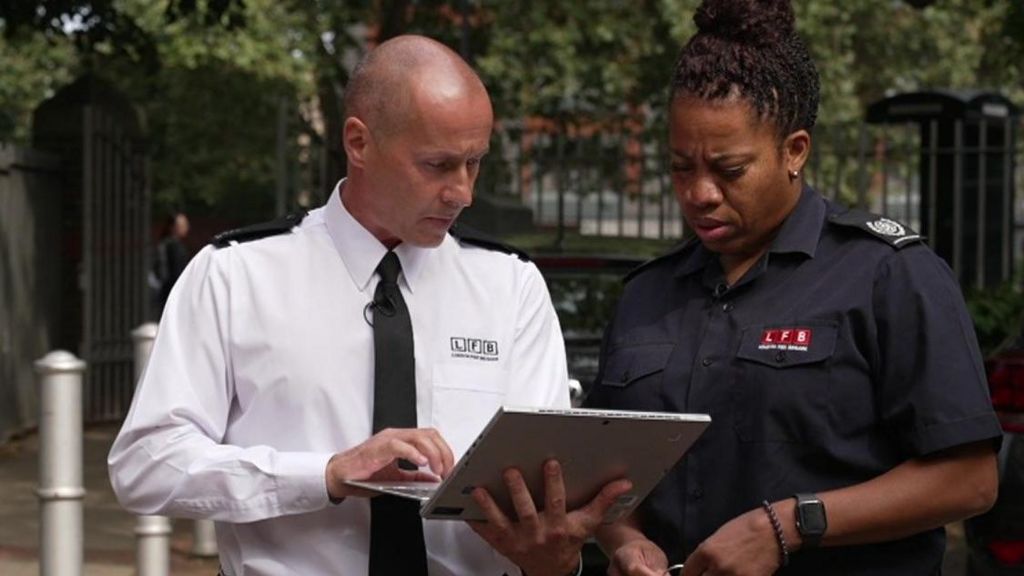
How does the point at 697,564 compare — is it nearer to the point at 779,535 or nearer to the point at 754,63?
the point at 779,535


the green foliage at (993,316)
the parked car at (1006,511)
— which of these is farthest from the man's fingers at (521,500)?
the green foliage at (993,316)

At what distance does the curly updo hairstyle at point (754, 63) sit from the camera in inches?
121

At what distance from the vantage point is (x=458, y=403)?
10.2 feet

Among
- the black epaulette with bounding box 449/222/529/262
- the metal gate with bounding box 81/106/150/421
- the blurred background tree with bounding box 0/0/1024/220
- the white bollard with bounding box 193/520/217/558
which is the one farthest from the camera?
the blurred background tree with bounding box 0/0/1024/220

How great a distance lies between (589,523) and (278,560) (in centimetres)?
52

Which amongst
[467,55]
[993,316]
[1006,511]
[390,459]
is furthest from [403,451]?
[467,55]

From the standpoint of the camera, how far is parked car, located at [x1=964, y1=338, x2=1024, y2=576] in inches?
216

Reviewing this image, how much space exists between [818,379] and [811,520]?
0.73 ft

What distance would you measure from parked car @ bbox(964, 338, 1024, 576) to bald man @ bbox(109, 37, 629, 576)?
2.61m

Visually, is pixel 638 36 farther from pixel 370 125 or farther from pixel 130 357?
pixel 370 125

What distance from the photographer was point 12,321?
13.5 metres

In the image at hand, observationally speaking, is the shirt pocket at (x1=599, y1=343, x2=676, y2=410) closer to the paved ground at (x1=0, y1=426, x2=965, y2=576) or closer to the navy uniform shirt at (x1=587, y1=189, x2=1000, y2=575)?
the navy uniform shirt at (x1=587, y1=189, x2=1000, y2=575)

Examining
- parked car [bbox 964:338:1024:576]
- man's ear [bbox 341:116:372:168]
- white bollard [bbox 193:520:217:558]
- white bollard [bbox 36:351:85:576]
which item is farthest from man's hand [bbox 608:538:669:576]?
white bollard [bbox 193:520:217:558]

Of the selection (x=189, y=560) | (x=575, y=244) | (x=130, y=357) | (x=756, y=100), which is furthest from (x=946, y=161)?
(x=756, y=100)
